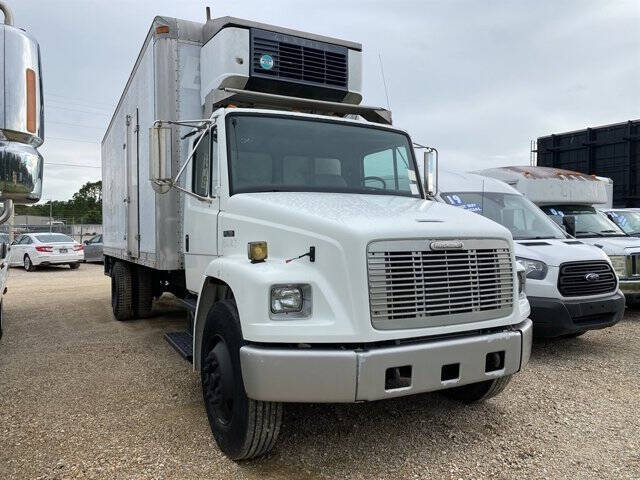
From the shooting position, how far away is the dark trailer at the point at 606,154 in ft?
48.7

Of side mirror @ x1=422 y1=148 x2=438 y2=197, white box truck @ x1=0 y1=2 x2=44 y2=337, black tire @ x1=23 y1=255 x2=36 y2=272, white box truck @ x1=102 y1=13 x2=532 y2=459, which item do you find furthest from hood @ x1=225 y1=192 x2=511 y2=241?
black tire @ x1=23 y1=255 x2=36 y2=272

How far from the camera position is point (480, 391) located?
13.6 feet

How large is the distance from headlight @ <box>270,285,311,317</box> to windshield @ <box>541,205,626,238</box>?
6959 millimetres

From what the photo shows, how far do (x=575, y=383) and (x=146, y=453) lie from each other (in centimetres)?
389

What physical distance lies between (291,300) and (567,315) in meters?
3.84

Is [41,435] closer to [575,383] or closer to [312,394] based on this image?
[312,394]

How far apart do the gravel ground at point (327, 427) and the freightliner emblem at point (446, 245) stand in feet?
4.58

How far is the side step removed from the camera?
4.10 meters

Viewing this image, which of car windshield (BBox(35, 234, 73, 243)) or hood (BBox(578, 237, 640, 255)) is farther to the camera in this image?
car windshield (BBox(35, 234, 73, 243))

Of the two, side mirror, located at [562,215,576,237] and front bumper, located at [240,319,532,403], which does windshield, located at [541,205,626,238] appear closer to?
side mirror, located at [562,215,576,237]

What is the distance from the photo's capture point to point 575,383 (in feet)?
16.1

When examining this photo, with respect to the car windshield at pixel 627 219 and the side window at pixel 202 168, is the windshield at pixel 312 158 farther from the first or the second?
the car windshield at pixel 627 219

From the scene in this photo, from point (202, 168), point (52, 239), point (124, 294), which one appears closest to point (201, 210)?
point (202, 168)

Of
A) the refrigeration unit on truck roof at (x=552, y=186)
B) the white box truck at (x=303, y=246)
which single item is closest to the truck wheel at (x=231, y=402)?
the white box truck at (x=303, y=246)
